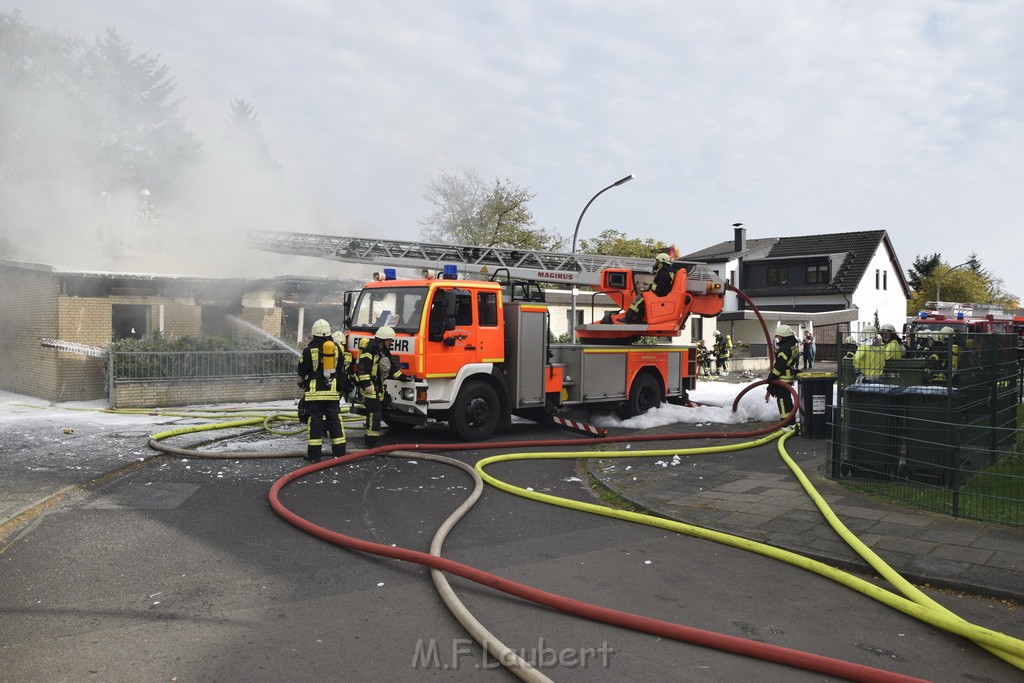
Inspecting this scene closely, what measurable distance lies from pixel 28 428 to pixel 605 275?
914 centimetres

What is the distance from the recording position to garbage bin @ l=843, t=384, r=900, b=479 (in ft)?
23.9

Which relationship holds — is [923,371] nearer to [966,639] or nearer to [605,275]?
[966,639]

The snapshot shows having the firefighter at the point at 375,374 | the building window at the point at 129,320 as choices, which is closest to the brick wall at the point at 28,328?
the building window at the point at 129,320

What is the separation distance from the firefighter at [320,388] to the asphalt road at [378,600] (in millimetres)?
1604

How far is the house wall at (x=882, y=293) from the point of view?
44.2 m

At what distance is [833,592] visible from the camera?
4.71 metres

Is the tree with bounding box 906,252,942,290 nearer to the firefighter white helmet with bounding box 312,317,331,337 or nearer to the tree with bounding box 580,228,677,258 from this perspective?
the tree with bounding box 580,228,677,258

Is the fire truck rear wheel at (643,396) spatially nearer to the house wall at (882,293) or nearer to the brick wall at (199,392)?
the brick wall at (199,392)

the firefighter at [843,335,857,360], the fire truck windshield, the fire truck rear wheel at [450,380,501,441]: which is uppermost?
the fire truck windshield

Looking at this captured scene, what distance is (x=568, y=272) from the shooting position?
43.3ft

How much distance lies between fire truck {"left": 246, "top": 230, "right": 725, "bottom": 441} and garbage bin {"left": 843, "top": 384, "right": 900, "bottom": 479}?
450 cm

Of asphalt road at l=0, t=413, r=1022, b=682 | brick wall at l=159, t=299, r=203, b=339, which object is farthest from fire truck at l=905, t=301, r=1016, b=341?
asphalt road at l=0, t=413, r=1022, b=682

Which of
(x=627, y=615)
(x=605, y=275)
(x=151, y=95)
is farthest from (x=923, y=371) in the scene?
(x=151, y=95)

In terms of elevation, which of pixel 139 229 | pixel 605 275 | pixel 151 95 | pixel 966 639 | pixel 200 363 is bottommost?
pixel 966 639
